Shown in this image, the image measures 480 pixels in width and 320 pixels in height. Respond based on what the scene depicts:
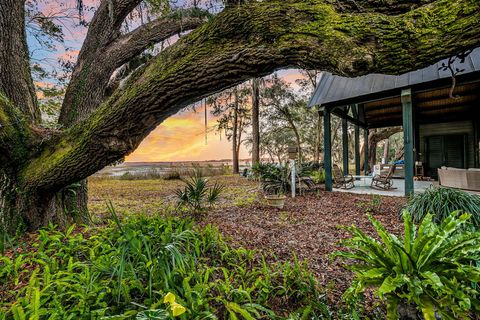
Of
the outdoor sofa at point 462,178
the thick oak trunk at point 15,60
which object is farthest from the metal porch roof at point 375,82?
the thick oak trunk at point 15,60

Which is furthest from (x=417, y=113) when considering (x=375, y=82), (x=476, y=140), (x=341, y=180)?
(x=341, y=180)

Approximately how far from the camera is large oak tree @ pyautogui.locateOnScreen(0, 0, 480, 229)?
153 centimetres

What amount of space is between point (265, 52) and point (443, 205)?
13.9 feet

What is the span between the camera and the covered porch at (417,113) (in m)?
6.43

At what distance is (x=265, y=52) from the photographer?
1.78 m

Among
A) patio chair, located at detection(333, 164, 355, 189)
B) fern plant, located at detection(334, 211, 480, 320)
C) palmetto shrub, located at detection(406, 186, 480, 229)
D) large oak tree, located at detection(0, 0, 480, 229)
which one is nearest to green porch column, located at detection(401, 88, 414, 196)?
patio chair, located at detection(333, 164, 355, 189)

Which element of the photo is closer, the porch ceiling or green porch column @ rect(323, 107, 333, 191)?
A: green porch column @ rect(323, 107, 333, 191)

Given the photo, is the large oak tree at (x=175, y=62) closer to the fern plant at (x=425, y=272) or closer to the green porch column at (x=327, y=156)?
the fern plant at (x=425, y=272)

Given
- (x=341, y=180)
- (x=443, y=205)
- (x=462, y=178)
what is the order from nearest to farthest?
1. (x=443, y=205)
2. (x=462, y=178)
3. (x=341, y=180)

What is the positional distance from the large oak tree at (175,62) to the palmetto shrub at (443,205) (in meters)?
3.37

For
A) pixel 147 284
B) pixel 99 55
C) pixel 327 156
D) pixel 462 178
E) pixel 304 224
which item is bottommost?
pixel 304 224

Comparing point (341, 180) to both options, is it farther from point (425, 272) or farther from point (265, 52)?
point (265, 52)

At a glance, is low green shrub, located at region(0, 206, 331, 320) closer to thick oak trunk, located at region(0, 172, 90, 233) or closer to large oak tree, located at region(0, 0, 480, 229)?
thick oak trunk, located at region(0, 172, 90, 233)

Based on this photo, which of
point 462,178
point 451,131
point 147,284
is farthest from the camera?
point 451,131
